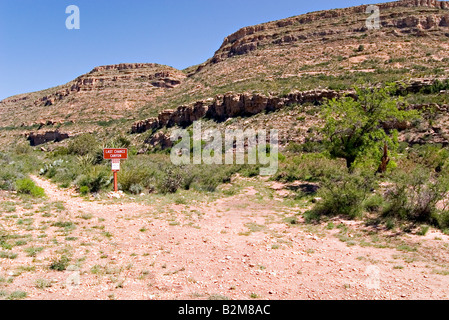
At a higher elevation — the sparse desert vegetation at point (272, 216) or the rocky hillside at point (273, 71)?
the rocky hillside at point (273, 71)

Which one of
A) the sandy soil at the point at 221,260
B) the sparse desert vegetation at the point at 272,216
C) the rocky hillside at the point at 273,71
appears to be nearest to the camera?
the sandy soil at the point at 221,260

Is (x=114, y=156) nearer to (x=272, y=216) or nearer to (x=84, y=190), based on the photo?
(x=84, y=190)

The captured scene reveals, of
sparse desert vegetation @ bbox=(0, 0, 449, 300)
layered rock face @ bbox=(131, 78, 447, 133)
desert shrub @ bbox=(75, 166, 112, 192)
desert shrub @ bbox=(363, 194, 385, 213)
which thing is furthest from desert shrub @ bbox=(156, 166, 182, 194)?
layered rock face @ bbox=(131, 78, 447, 133)

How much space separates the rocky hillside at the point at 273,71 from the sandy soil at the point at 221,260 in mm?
25762

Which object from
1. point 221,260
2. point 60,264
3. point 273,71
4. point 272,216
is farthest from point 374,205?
point 273,71

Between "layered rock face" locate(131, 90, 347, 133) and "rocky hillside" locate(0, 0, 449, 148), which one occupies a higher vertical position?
"rocky hillside" locate(0, 0, 449, 148)

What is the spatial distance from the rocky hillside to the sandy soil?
84.5 feet

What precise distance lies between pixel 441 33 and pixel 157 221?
4740 centimetres

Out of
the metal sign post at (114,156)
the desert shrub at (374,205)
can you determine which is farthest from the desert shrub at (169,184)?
the desert shrub at (374,205)

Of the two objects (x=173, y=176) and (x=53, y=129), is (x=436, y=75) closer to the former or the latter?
(x=173, y=176)

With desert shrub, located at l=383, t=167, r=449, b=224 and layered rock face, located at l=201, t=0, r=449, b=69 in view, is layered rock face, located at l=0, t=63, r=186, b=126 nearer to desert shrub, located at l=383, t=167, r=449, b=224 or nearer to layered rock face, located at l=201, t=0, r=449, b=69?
layered rock face, located at l=201, t=0, r=449, b=69

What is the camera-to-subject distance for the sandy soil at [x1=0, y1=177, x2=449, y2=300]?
13.8 feet

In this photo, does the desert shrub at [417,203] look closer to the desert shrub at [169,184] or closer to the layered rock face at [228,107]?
the desert shrub at [169,184]

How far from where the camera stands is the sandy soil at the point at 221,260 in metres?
4.20
